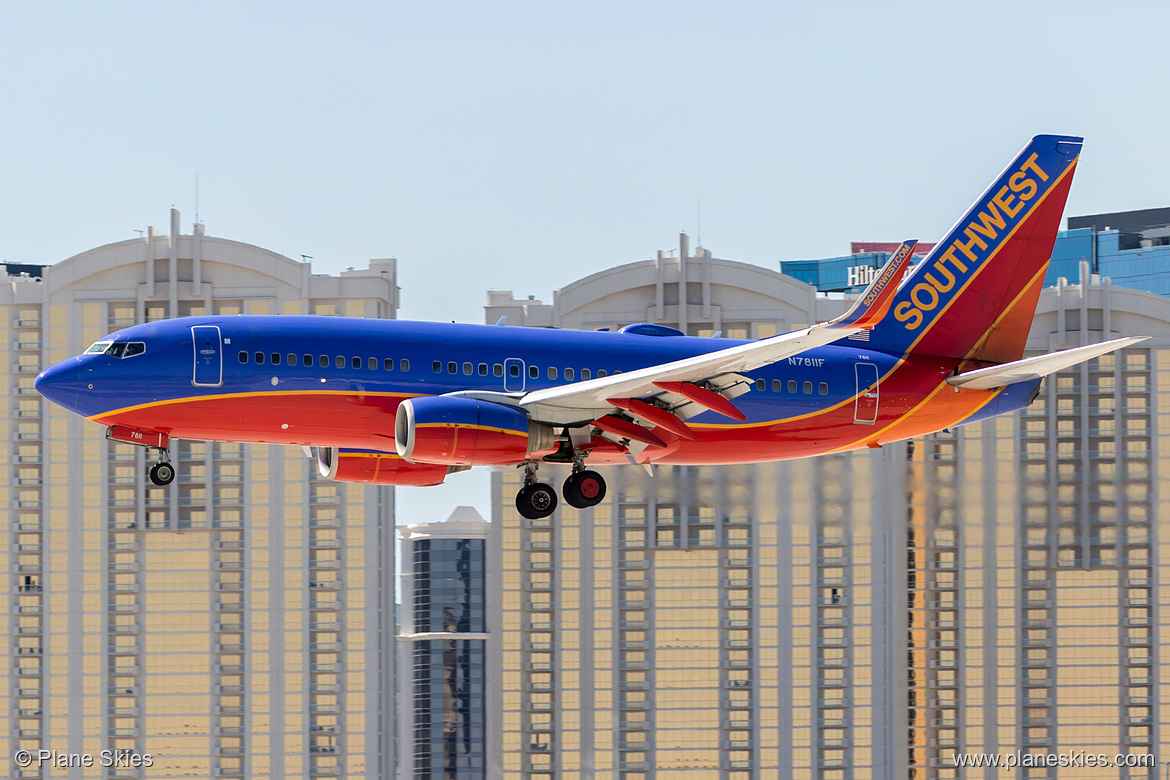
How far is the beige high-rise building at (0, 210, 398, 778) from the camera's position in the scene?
10075cm

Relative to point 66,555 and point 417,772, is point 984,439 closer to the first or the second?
point 66,555

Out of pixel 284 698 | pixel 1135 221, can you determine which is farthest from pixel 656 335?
pixel 1135 221

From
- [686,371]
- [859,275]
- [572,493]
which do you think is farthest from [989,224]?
[859,275]

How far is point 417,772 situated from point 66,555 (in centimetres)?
7862

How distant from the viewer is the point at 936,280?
5294 centimetres

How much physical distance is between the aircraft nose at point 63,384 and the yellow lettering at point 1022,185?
30368 mm

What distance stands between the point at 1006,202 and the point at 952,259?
9.25 ft

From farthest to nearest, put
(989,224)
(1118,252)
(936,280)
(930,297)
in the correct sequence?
1. (1118,252)
2. (989,224)
3. (936,280)
4. (930,297)

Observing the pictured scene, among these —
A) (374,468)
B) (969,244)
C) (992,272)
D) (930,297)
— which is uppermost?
(969,244)

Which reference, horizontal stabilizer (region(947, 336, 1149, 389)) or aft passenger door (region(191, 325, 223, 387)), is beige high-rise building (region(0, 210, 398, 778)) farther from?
horizontal stabilizer (region(947, 336, 1149, 389))

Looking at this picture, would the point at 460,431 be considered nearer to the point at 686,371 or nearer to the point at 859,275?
the point at 686,371

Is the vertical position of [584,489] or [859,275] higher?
[859,275]

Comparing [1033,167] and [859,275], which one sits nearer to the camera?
[1033,167]

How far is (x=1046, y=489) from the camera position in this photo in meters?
85.0
